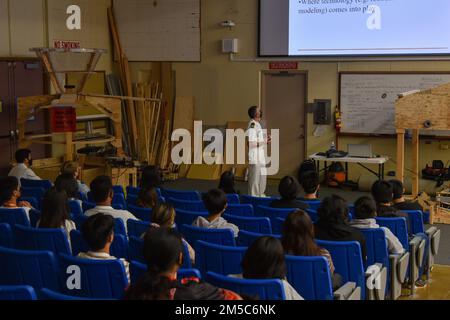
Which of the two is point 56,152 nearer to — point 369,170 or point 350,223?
point 369,170

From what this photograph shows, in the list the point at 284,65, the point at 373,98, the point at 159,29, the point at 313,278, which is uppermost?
the point at 159,29

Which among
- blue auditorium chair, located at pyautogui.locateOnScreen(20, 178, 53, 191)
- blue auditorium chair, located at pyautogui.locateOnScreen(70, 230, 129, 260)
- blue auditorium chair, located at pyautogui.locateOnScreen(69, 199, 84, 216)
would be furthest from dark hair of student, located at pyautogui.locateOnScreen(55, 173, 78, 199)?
blue auditorium chair, located at pyautogui.locateOnScreen(70, 230, 129, 260)

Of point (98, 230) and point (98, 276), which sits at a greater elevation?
point (98, 230)

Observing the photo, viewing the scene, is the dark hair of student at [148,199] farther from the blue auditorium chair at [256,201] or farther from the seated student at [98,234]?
the seated student at [98,234]

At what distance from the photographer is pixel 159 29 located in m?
12.6

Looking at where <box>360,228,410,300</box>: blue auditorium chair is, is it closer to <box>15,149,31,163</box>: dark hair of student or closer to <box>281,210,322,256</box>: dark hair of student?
<box>281,210,322,256</box>: dark hair of student

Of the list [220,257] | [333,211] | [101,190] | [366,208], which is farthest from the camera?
[101,190]

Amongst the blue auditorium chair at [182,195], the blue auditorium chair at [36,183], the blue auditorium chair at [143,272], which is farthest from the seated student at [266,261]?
the blue auditorium chair at [36,183]

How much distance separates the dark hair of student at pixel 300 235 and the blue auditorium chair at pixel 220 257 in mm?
289

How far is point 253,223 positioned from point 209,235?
60 cm

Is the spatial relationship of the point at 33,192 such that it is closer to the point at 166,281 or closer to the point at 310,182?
the point at 310,182

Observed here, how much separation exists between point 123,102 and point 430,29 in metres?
5.60

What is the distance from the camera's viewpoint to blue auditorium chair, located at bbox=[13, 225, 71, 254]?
15.2ft

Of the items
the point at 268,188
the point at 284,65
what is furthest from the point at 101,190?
the point at 284,65
